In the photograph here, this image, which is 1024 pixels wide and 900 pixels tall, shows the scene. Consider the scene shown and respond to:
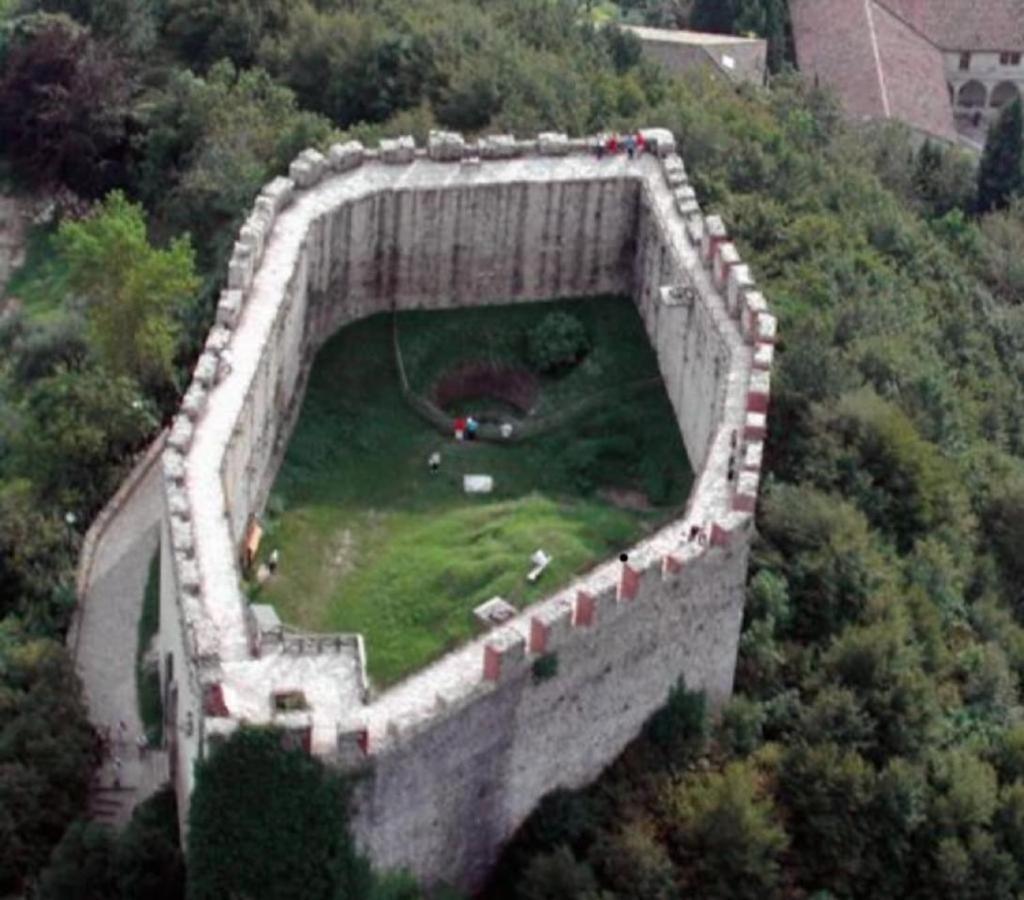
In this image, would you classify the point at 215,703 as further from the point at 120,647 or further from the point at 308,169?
the point at 308,169

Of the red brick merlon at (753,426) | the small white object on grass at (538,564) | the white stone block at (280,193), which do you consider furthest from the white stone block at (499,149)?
the small white object on grass at (538,564)

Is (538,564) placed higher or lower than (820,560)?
higher

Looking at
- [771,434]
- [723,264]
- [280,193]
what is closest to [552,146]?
[723,264]

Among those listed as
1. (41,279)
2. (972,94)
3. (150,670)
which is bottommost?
(972,94)

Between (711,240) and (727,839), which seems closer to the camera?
(727,839)

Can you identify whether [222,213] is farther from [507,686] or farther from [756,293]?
[507,686]

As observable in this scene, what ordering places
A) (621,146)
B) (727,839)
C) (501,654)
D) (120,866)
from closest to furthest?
(501,654)
(120,866)
(727,839)
(621,146)

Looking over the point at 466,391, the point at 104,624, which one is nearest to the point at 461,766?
the point at 104,624

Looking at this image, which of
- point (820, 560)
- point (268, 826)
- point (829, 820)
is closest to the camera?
point (268, 826)
